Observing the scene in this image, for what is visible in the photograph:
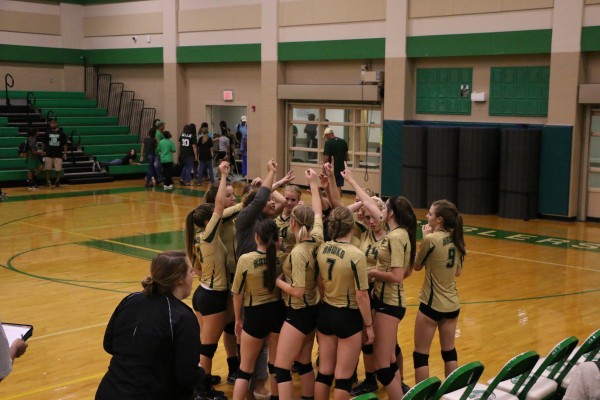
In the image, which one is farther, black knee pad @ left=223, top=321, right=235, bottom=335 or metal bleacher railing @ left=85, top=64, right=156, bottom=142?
metal bleacher railing @ left=85, top=64, right=156, bottom=142

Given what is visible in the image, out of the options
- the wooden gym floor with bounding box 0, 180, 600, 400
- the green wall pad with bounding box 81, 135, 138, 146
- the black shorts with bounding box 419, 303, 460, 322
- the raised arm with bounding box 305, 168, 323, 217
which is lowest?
the wooden gym floor with bounding box 0, 180, 600, 400

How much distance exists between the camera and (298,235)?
238 inches

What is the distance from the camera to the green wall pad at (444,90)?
18891 millimetres

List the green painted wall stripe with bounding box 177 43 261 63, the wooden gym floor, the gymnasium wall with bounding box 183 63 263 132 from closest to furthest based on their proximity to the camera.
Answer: the wooden gym floor, the green painted wall stripe with bounding box 177 43 261 63, the gymnasium wall with bounding box 183 63 263 132

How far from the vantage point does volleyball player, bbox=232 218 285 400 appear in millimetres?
5969

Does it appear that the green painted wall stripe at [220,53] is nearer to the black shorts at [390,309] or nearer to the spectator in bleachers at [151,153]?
the spectator in bleachers at [151,153]

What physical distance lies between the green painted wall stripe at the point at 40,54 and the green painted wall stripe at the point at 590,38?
18.6 meters

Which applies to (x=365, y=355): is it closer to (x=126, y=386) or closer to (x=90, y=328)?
(x=126, y=386)

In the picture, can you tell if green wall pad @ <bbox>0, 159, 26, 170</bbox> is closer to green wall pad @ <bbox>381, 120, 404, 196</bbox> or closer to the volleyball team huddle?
green wall pad @ <bbox>381, 120, 404, 196</bbox>

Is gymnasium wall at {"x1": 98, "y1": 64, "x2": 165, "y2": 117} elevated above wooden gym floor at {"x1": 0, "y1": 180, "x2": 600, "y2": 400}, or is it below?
above

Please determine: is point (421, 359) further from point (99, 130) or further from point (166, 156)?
point (99, 130)

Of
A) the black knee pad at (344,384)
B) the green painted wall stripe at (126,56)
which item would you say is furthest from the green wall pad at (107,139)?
the black knee pad at (344,384)

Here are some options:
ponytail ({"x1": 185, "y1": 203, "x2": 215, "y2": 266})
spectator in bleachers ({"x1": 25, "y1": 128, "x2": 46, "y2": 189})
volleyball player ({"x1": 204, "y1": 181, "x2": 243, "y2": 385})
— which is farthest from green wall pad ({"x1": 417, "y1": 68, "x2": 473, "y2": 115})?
ponytail ({"x1": 185, "y1": 203, "x2": 215, "y2": 266})

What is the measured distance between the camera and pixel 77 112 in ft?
89.2
